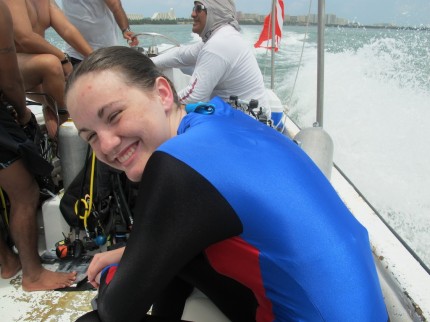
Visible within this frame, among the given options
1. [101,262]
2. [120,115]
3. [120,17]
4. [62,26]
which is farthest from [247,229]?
[120,17]

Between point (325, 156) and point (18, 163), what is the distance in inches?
54.2

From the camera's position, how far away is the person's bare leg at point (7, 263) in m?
1.76

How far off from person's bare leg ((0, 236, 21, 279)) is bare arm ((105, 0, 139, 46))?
6.56ft

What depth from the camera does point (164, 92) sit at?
946mm

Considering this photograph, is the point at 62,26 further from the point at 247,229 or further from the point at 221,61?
the point at 247,229


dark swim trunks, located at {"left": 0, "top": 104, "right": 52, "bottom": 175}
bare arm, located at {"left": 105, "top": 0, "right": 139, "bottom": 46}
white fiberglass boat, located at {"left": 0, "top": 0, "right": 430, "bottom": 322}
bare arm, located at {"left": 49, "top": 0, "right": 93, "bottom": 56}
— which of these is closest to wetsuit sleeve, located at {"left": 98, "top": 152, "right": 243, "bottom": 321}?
white fiberglass boat, located at {"left": 0, "top": 0, "right": 430, "bottom": 322}

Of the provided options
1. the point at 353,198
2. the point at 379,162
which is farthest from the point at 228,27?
the point at 379,162

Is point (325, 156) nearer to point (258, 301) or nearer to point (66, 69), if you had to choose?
point (258, 301)

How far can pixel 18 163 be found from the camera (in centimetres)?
166

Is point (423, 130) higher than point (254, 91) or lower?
lower

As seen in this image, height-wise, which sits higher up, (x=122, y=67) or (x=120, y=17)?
(x=120, y=17)

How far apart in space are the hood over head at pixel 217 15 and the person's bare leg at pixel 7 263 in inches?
67.9

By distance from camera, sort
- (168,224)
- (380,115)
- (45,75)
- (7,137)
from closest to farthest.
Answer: (168,224) < (7,137) < (45,75) < (380,115)

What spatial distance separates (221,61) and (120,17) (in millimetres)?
1253
